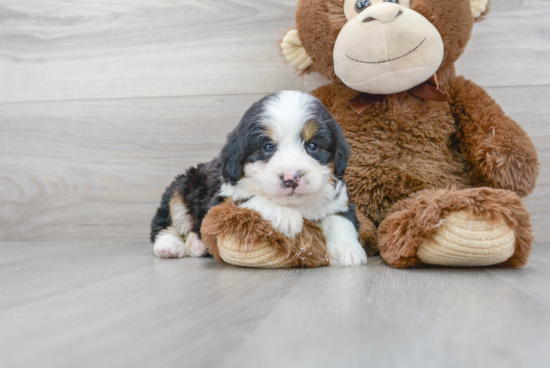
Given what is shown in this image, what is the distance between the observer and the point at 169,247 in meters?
1.72

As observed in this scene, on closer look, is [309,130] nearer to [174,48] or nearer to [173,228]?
[173,228]

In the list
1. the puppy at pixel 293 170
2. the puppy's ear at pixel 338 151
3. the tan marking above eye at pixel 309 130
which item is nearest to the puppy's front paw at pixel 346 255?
the puppy at pixel 293 170

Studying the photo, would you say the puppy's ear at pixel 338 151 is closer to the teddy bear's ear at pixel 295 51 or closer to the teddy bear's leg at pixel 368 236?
the teddy bear's leg at pixel 368 236

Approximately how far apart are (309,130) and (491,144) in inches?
26.5

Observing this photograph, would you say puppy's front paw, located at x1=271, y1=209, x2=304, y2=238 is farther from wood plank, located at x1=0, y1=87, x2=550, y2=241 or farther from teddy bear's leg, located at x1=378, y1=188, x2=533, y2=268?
wood plank, located at x1=0, y1=87, x2=550, y2=241

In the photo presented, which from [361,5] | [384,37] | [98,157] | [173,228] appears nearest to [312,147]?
[384,37]

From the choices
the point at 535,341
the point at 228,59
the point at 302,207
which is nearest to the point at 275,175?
the point at 302,207

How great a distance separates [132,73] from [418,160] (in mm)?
1447

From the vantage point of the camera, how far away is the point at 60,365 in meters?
0.67

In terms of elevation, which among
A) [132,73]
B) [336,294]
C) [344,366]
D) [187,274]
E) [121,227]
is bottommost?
[121,227]

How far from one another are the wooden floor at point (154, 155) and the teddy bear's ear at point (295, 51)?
274 millimetres

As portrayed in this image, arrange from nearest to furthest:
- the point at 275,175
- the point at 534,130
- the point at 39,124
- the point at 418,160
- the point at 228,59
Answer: the point at 275,175 → the point at 418,160 → the point at 534,130 → the point at 228,59 → the point at 39,124

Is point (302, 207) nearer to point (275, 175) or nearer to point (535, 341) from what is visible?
point (275, 175)

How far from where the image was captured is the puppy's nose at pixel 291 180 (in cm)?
127
